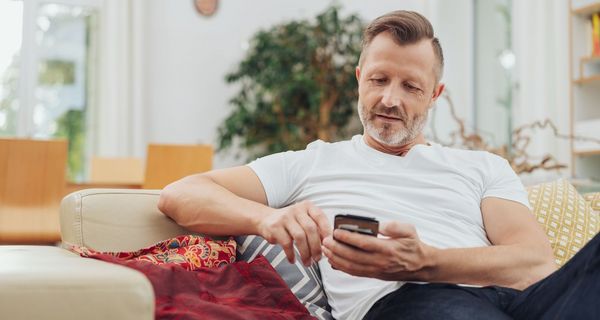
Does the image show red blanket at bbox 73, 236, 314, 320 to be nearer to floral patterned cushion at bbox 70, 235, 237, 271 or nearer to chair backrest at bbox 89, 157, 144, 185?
floral patterned cushion at bbox 70, 235, 237, 271

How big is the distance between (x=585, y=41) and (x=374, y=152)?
325 centimetres

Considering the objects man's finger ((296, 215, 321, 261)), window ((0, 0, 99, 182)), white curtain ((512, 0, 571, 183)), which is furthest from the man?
window ((0, 0, 99, 182))

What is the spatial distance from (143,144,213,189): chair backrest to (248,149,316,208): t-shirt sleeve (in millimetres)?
2352

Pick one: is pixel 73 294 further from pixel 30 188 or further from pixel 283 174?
pixel 30 188

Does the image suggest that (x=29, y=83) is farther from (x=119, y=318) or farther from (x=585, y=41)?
(x=119, y=318)

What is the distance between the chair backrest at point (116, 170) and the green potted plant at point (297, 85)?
1274 mm

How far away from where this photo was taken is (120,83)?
5.98m

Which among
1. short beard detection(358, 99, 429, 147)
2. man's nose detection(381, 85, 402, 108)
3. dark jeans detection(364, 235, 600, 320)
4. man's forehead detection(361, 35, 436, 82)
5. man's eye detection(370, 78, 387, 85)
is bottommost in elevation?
dark jeans detection(364, 235, 600, 320)

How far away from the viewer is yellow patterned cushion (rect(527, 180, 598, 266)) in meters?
1.75

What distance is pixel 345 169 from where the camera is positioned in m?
1.58

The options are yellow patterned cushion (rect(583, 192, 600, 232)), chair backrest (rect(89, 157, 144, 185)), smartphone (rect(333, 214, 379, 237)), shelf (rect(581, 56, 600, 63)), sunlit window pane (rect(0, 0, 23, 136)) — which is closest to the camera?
smartphone (rect(333, 214, 379, 237))

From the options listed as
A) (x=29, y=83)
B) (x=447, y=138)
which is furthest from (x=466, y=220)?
(x=29, y=83)

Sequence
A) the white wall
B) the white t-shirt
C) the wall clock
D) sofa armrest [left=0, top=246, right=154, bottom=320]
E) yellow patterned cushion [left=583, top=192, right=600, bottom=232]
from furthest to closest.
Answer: the wall clock, the white wall, yellow patterned cushion [left=583, top=192, right=600, bottom=232], the white t-shirt, sofa armrest [left=0, top=246, right=154, bottom=320]

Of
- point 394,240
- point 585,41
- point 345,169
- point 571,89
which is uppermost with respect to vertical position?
point 585,41
